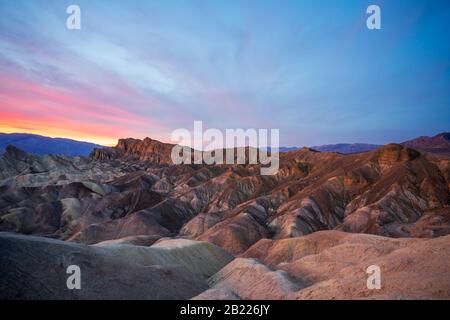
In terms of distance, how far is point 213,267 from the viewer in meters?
28.7

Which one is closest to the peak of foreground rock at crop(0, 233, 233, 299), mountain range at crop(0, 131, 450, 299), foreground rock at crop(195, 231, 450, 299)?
mountain range at crop(0, 131, 450, 299)

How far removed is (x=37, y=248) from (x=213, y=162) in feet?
361

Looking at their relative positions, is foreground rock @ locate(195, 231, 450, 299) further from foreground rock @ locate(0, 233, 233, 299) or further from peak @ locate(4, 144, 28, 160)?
peak @ locate(4, 144, 28, 160)

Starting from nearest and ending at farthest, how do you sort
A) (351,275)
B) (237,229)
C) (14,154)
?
1. (351,275)
2. (237,229)
3. (14,154)

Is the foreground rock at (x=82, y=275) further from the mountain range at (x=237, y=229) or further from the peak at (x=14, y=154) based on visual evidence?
the peak at (x=14, y=154)

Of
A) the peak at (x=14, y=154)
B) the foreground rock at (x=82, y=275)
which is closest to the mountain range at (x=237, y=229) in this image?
the foreground rock at (x=82, y=275)

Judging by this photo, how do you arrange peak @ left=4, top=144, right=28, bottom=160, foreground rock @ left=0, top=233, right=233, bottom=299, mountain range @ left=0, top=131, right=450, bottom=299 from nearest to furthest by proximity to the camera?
foreground rock @ left=0, top=233, right=233, bottom=299 → mountain range @ left=0, top=131, right=450, bottom=299 → peak @ left=4, top=144, right=28, bottom=160

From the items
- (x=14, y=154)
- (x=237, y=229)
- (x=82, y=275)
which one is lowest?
(x=237, y=229)

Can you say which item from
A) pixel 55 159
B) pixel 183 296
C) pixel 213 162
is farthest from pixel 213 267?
pixel 55 159

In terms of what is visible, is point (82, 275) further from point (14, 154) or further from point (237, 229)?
point (14, 154)

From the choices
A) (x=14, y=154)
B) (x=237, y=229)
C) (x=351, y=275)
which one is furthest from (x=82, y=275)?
(x=14, y=154)

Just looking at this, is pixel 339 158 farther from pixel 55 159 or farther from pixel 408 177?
pixel 55 159

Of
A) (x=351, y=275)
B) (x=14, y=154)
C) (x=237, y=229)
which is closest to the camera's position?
(x=351, y=275)

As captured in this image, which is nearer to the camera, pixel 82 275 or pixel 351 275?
pixel 351 275
